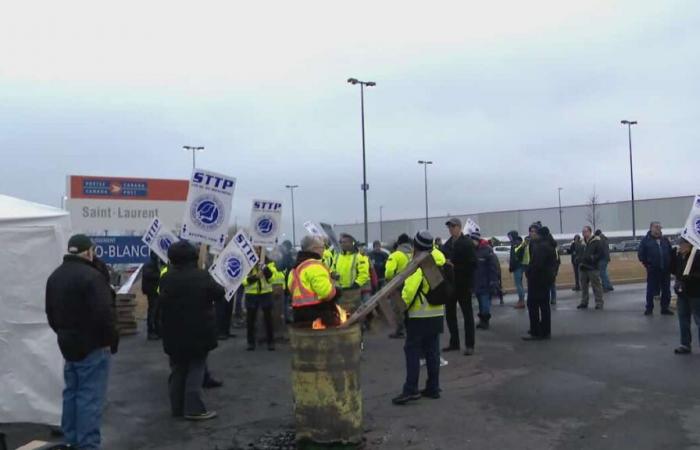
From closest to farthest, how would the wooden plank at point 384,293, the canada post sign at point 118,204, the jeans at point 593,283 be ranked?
1. the wooden plank at point 384,293
2. the jeans at point 593,283
3. the canada post sign at point 118,204

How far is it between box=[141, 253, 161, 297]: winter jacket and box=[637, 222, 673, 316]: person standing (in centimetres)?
1062

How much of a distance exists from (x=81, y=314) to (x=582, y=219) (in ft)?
337

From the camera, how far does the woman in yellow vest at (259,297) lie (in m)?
11.7

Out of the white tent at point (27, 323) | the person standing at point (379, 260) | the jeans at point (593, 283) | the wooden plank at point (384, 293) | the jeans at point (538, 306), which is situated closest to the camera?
the wooden plank at point (384, 293)

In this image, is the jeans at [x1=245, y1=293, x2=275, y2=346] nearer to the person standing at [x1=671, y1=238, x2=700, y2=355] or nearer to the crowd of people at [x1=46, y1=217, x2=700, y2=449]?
the crowd of people at [x1=46, y1=217, x2=700, y2=449]

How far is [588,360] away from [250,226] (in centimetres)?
613

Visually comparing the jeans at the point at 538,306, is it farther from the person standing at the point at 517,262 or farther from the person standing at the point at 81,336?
the person standing at the point at 81,336

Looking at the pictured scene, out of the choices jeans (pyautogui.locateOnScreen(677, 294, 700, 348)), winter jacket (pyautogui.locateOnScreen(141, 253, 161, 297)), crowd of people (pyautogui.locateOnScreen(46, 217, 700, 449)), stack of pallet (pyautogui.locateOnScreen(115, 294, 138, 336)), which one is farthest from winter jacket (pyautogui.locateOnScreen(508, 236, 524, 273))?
stack of pallet (pyautogui.locateOnScreen(115, 294, 138, 336))

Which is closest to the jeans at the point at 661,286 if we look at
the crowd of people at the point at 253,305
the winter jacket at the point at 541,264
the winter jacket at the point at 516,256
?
the winter jacket at the point at 516,256

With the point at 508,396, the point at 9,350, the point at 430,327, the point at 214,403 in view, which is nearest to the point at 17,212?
the point at 9,350

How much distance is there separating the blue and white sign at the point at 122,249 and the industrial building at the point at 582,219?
72751 mm

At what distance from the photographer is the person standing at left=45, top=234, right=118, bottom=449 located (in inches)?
233

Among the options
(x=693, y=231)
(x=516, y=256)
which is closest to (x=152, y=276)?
(x=516, y=256)

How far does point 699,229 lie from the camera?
9.76m
